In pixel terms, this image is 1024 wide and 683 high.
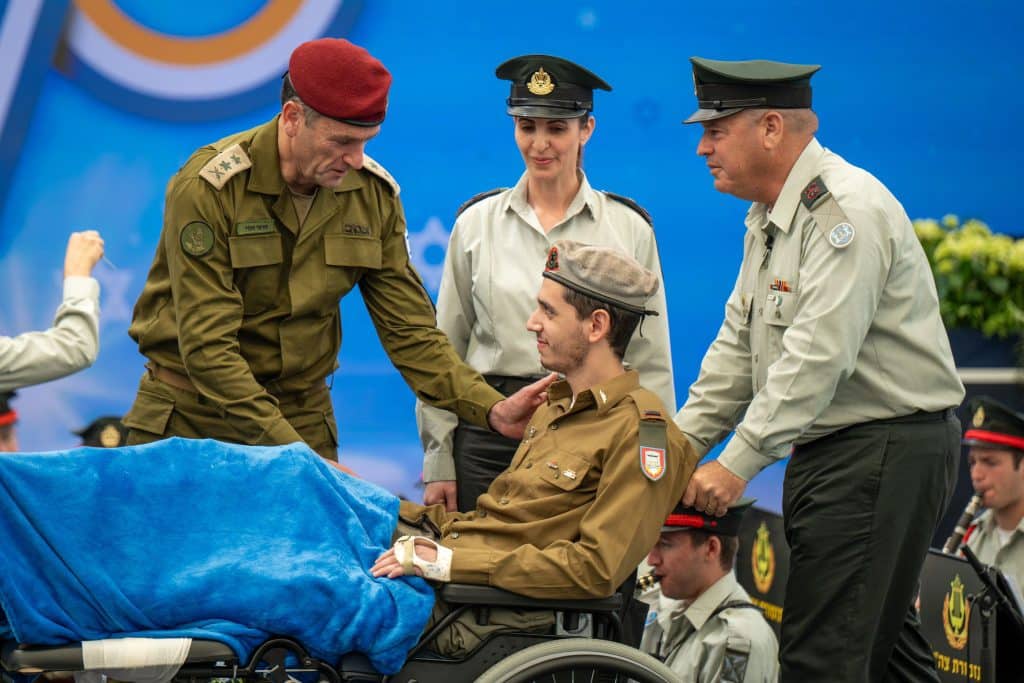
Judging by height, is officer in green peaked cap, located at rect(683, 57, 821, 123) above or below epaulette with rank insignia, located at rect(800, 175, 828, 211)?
above

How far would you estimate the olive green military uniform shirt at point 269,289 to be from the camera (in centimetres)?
312

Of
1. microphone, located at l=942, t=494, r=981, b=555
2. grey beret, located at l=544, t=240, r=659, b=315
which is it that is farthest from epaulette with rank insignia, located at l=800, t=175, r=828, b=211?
microphone, located at l=942, t=494, r=981, b=555

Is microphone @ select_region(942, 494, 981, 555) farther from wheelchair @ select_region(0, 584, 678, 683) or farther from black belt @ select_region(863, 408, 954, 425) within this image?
wheelchair @ select_region(0, 584, 678, 683)

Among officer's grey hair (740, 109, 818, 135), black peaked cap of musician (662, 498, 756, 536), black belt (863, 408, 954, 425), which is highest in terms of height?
officer's grey hair (740, 109, 818, 135)

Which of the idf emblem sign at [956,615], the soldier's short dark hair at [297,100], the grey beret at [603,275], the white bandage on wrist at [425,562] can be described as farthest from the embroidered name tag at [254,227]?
the idf emblem sign at [956,615]

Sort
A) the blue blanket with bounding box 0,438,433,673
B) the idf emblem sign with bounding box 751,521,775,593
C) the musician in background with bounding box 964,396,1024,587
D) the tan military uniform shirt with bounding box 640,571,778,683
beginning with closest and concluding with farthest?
the blue blanket with bounding box 0,438,433,673, the tan military uniform shirt with bounding box 640,571,778,683, the musician in background with bounding box 964,396,1024,587, the idf emblem sign with bounding box 751,521,775,593

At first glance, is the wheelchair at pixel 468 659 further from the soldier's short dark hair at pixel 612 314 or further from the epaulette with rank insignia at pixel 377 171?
the epaulette with rank insignia at pixel 377 171

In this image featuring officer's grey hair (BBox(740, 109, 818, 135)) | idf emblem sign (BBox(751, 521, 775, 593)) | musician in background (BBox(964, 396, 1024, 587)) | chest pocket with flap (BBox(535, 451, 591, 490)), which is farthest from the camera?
idf emblem sign (BBox(751, 521, 775, 593))

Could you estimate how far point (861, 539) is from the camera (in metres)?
3.02

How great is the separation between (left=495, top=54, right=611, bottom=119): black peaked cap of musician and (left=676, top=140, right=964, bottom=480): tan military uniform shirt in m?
0.75

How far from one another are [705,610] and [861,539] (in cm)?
116

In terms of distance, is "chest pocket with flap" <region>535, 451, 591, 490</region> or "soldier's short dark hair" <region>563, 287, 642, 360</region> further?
"soldier's short dark hair" <region>563, 287, 642, 360</region>

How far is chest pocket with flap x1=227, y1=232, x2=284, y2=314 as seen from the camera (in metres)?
3.20

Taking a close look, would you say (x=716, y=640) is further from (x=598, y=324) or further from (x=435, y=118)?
(x=435, y=118)
